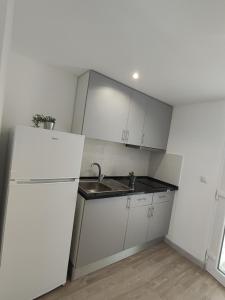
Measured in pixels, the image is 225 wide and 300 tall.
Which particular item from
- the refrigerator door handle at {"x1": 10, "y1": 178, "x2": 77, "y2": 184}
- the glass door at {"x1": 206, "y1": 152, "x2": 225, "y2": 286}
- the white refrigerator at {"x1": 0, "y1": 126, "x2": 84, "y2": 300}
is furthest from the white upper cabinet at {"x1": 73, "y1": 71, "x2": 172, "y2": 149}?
the glass door at {"x1": 206, "y1": 152, "x2": 225, "y2": 286}

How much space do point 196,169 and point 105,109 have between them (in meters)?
1.57

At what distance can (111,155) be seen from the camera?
102 inches

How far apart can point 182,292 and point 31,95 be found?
2703 mm

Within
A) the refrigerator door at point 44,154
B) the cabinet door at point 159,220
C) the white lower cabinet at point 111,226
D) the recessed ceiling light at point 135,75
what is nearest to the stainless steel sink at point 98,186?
the white lower cabinet at point 111,226

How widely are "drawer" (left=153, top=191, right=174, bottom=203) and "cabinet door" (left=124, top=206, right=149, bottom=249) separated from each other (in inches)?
7.9

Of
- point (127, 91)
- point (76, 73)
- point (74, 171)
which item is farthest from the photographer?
point (127, 91)

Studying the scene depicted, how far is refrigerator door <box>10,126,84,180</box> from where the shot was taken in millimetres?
1262

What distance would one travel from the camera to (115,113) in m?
2.12

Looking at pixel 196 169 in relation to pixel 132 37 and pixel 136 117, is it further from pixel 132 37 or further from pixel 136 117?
pixel 132 37

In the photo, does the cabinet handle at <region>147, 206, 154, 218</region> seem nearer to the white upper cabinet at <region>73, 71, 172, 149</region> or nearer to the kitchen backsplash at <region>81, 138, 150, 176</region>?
the kitchen backsplash at <region>81, 138, 150, 176</region>

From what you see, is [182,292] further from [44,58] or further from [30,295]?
[44,58]

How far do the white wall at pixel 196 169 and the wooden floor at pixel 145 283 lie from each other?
33 cm

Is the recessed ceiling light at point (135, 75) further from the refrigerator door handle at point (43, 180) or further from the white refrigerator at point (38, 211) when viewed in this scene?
the refrigerator door handle at point (43, 180)

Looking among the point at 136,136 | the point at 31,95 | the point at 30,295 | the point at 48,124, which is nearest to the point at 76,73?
the point at 31,95
